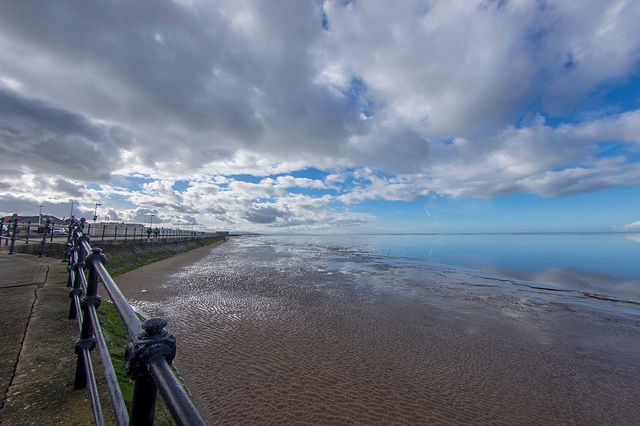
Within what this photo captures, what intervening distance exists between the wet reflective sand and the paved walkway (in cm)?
258

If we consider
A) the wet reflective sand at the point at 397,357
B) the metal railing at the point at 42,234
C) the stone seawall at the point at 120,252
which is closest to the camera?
the wet reflective sand at the point at 397,357

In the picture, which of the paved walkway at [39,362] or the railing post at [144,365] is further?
the paved walkway at [39,362]

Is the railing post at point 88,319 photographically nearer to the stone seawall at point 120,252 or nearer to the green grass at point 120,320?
the green grass at point 120,320

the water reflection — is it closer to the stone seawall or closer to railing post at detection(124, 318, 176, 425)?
railing post at detection(124, 318, 176, 425)

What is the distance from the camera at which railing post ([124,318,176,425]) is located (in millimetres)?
1217

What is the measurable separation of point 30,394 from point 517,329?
12.8 meters

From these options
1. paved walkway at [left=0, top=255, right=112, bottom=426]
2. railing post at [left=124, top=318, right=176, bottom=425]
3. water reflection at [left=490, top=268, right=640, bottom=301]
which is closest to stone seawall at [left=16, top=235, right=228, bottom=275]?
paved walkway at [left=0, top=255, right=112, bottom=426]

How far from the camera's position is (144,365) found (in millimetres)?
1249

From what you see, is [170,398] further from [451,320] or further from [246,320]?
[451,320]

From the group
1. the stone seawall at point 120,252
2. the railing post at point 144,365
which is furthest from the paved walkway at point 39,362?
the stone seawall at point 120,252

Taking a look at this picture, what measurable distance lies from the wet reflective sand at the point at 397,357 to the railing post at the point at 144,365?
179 inches

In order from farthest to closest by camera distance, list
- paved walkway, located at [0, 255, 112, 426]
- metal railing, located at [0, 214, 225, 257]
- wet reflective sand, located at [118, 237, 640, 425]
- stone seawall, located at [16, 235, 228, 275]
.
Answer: stone seawall, located at [16, 235, 228, 275] → metal railing, located at [0, 214, 225, 257] → wet reflective sand, located at [118, 237, 640, 425] → paved walkway, located at [0, 255, 112, 426]

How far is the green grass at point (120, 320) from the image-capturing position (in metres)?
4.48

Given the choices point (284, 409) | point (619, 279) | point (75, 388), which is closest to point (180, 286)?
point (284, 409)
